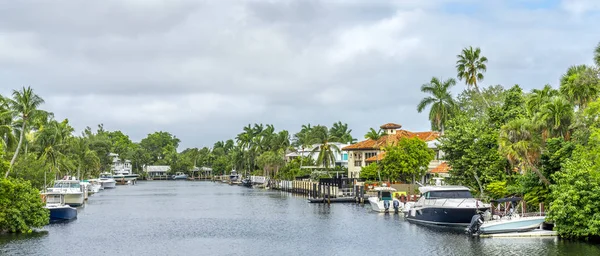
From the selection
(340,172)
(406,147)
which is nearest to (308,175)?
(340,172)

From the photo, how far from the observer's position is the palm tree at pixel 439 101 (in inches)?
3868

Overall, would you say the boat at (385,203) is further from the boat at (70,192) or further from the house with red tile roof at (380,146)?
the boat at (70,192)

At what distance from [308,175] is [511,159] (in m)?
81.1

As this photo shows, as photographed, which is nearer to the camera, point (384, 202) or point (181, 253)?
point (181, 253)

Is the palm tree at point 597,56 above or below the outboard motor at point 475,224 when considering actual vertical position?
above

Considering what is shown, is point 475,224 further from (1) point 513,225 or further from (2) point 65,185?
(2) point 65,185

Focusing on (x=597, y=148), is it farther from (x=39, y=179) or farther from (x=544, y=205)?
(x=39, y=179)

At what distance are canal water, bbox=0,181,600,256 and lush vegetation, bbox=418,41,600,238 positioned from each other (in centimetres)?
323

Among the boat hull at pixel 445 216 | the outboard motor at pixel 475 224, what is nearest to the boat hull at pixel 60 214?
the boat hull at pixel 445 216

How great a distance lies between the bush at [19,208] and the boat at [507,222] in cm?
3430

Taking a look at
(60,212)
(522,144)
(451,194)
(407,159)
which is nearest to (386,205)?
(407,159)

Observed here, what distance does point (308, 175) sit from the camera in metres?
133

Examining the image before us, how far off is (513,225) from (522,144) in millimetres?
6639

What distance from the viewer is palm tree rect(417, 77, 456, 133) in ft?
322
